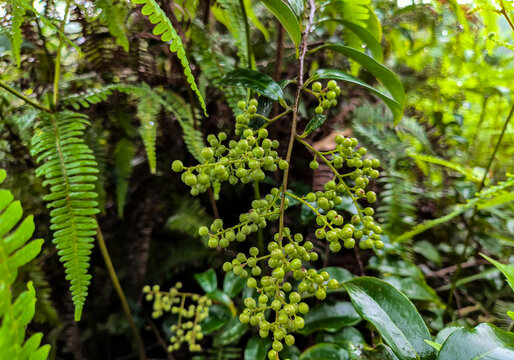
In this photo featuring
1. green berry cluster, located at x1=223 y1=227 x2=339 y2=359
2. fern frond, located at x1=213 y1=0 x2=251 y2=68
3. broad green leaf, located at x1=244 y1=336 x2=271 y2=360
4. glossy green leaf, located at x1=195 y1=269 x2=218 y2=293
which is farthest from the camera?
glossy green leaf, located at x1=195 y1=269 x2=218 y2=293

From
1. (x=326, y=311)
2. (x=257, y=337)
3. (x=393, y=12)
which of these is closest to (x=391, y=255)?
(x=326, y=311)

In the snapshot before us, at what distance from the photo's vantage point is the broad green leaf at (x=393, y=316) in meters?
0.50

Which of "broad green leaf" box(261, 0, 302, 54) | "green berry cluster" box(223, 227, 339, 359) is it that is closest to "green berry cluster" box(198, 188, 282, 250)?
"green berry cluster" box(223, 227, 339, 359)

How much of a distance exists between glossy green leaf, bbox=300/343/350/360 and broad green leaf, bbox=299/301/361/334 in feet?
0.13

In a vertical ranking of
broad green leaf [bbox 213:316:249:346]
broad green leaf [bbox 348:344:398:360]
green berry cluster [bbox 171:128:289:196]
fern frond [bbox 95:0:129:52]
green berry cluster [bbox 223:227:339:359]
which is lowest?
broad green leaf [bbox 213:316:249:346]

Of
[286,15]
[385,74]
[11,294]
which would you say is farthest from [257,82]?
[11,294]

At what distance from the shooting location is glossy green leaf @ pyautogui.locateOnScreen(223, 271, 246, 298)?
86 cm

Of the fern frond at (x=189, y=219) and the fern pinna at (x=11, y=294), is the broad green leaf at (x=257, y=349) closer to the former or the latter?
the fern frond at (x=189, y=219)

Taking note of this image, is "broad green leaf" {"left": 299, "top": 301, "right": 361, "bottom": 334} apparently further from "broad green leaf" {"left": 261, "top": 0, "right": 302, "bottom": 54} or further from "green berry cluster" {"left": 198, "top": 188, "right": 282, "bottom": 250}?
"broad green leaf" {"left": 261, "top": 0, "right": 302, "bottom": 54}

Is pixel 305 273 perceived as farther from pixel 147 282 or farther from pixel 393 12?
pixel 393 12

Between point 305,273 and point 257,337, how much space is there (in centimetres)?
33

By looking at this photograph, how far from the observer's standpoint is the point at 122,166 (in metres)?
0.96

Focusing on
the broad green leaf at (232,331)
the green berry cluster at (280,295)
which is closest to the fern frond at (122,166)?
the broad green leaf at (232,331)

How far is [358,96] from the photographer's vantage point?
1.28m
